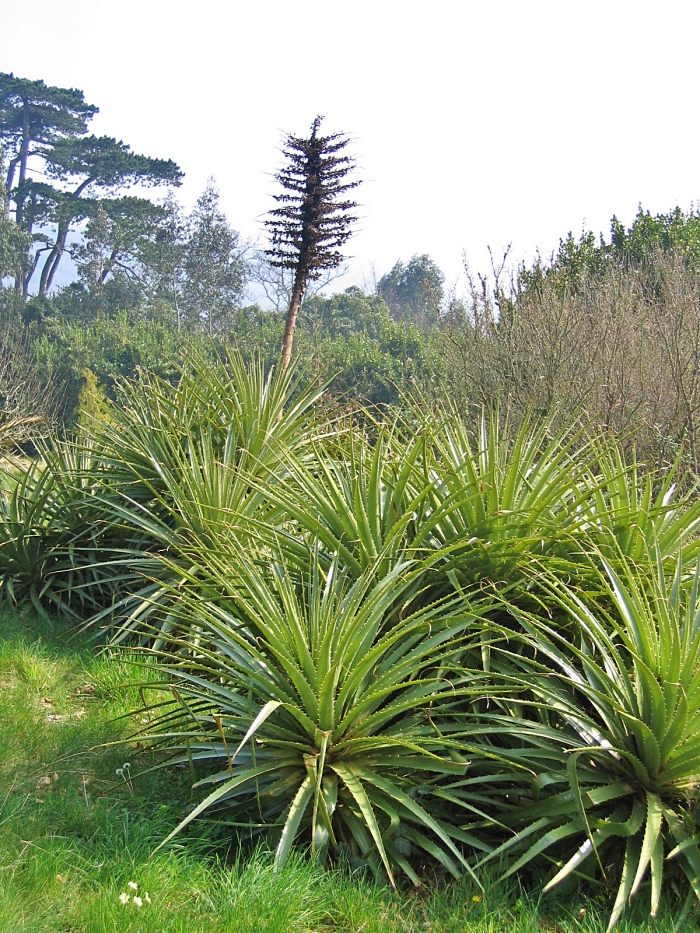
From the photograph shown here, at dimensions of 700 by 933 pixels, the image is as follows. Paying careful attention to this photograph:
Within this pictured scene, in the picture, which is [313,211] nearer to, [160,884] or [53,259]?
[160,884]

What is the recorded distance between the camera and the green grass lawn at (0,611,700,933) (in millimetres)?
2531

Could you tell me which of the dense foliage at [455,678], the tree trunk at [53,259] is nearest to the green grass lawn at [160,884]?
the dense foliage at [455,678]

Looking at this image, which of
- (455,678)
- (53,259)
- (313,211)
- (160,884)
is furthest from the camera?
(53,259)

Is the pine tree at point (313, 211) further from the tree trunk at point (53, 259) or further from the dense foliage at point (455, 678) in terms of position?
the tree trunk at point (53, 259)

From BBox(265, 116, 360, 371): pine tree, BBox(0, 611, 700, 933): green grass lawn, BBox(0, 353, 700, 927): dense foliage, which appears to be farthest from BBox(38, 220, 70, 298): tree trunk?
BBox(0, 611, 700, 933): green grass lawn

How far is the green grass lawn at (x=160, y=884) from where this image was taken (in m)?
2.53

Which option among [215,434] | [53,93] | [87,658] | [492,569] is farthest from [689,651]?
[53,93]

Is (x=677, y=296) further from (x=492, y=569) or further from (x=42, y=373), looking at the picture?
(x=42, y=373)

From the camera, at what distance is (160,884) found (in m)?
2.68

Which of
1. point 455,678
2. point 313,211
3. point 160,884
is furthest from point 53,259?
point 160,884

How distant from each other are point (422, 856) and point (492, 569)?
1.29 m

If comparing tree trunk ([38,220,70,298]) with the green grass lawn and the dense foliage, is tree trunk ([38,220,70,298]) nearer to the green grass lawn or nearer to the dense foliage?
the dense foliage

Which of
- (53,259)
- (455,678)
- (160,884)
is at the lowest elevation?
(160,884)

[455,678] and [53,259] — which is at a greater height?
[53,259]
